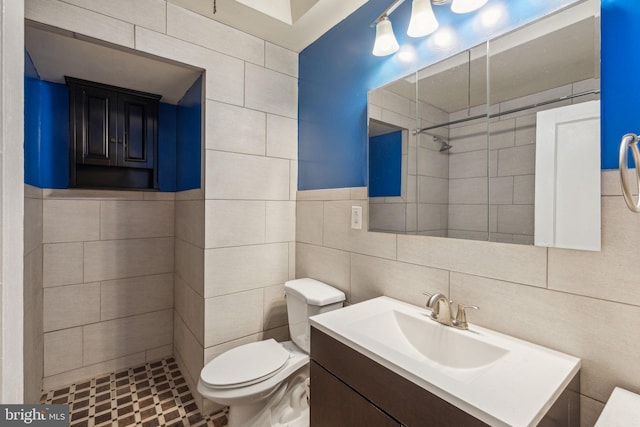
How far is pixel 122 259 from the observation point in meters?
2.30

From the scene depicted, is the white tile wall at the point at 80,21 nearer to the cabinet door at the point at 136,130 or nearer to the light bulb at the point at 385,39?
the cabinet door at the point at 136,130

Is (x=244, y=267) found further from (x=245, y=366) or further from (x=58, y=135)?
(x=58, y=135)

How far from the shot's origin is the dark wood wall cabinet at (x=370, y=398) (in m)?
0.79

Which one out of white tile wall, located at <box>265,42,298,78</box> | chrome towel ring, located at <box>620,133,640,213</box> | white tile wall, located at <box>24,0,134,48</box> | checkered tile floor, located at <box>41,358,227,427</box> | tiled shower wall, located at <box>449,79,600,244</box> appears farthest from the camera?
white tile wall, located at <box>265,42,298,78</box>

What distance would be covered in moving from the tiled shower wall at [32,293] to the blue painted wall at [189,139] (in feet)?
2.71

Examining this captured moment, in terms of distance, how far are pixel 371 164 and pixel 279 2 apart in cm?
115

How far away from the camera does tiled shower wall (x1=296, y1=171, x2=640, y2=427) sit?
850 mm

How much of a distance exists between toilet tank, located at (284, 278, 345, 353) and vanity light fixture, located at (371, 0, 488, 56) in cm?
129

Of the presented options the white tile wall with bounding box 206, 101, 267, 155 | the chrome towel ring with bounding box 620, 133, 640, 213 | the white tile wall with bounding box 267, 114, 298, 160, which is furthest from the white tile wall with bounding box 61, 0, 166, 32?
the chrome towel ring with bounding box 620, 133, 640, 213

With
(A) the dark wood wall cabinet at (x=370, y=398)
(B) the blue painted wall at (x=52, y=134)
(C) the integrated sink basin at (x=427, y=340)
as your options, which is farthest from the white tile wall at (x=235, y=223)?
(B) the blue painted wall at (x=52, y=134)

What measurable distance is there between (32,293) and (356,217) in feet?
5.91

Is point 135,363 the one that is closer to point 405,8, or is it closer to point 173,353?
point 173,353

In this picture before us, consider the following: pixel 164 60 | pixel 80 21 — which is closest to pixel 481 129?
pixel 164 60

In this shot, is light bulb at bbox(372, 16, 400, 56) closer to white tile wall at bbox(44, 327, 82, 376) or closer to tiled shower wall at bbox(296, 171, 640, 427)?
tiled shower wall at bbox(296, 171, 640, 427)
